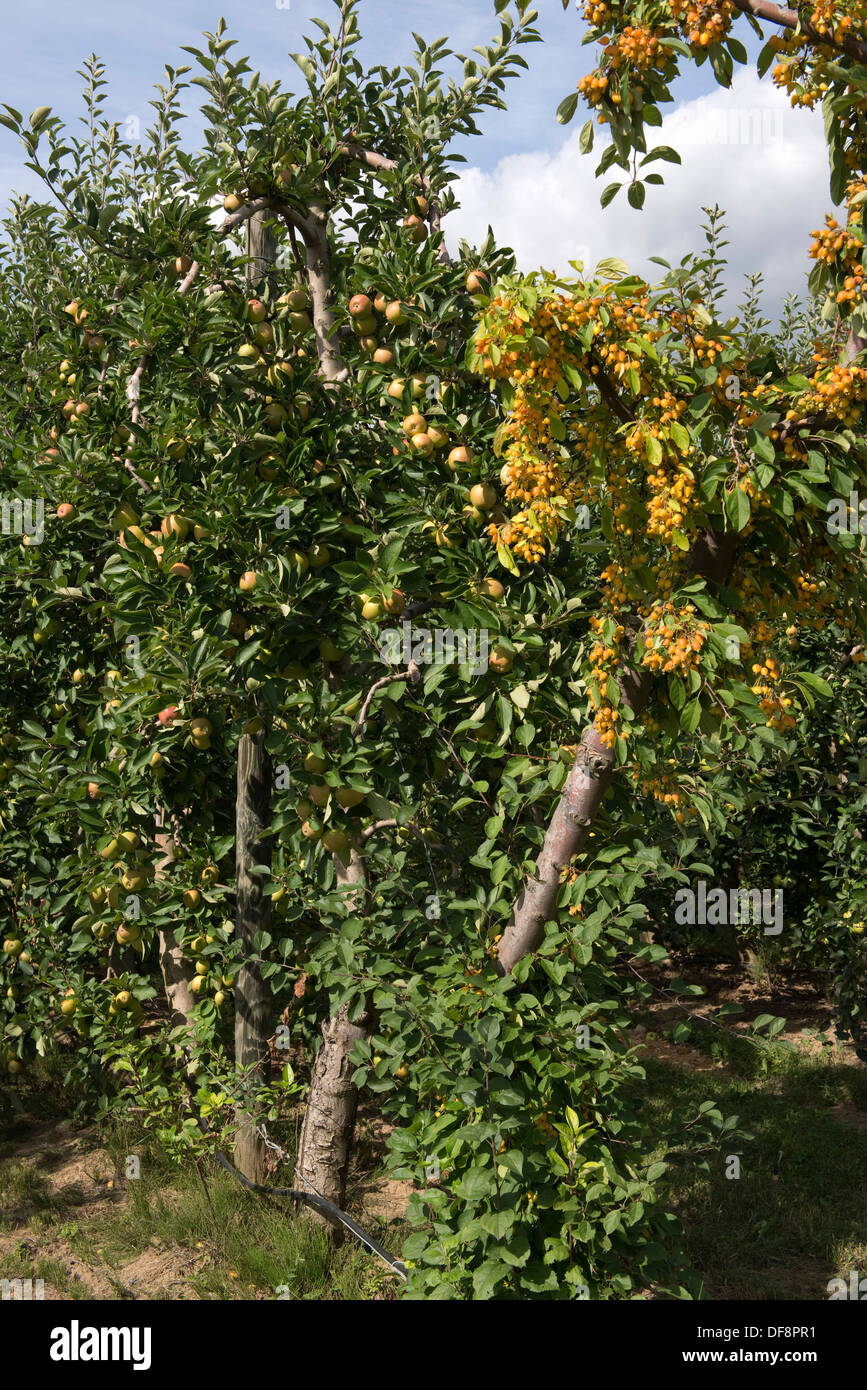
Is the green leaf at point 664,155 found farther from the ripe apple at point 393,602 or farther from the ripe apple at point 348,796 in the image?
the ripe apple at point 348,796

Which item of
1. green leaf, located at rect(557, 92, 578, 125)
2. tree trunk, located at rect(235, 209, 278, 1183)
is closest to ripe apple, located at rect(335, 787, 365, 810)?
tree trunk, located at rect(235, 209, 278, 1183)

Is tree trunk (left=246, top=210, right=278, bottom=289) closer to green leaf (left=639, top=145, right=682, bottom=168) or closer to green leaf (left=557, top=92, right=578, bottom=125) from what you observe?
green leaf (left=557, top=92, right=578, bottom=125)

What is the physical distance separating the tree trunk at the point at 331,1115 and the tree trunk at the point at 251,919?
0.37 meters

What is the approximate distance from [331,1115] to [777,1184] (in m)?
2.30

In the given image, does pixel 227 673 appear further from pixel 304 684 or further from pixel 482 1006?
pixel 482 1006

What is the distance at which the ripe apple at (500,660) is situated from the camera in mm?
2893

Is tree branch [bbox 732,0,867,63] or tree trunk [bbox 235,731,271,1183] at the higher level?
tree branch [bbox 732,0,867,63]

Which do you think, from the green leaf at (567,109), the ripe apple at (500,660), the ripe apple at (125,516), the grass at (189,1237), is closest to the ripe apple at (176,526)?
the ripe apple at (125,516)

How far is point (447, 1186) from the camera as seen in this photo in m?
3.03

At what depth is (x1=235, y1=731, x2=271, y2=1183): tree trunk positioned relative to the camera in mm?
4465

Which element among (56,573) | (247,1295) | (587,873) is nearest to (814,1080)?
(247,1295)

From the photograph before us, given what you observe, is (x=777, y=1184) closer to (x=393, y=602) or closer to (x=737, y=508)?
(x=393, y=602)

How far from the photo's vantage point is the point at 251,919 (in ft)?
14.6
